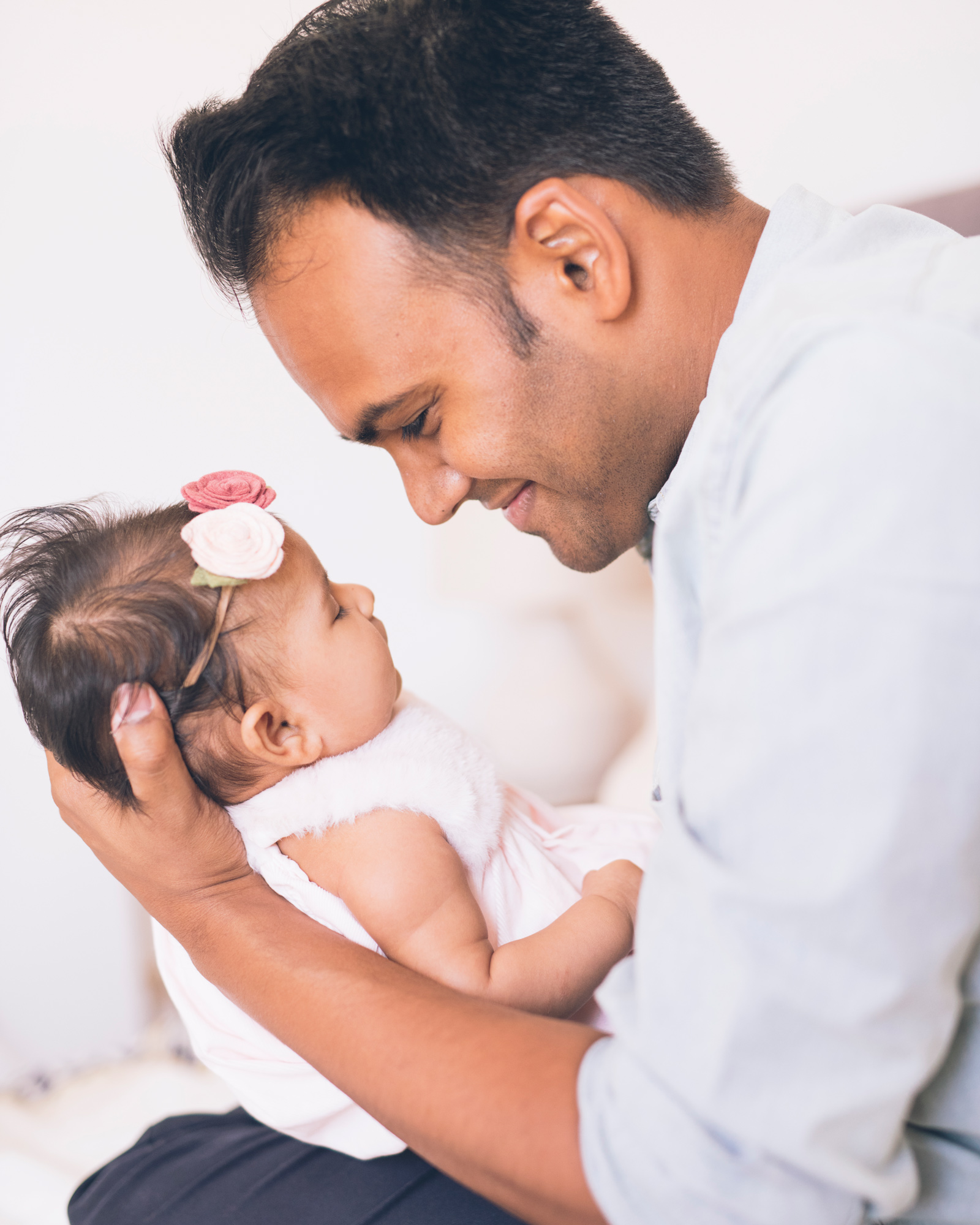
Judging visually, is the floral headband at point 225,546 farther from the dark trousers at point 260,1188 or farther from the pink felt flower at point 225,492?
the dark trousers at point 260,1188

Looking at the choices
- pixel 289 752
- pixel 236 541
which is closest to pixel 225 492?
pixel 236 541

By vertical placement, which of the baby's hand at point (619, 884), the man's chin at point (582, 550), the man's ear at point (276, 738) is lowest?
the baby's hand at point (619, 884)

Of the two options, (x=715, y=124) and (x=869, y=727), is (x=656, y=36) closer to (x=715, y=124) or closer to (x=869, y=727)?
(x=715, y=124)

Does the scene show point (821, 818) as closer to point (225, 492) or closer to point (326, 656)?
point (326, 656)

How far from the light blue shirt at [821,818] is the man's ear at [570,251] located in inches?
12.6

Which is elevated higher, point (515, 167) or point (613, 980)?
point (515, 167)

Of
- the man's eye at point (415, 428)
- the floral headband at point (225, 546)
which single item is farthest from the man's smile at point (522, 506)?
the floral headband at point (225, 546)

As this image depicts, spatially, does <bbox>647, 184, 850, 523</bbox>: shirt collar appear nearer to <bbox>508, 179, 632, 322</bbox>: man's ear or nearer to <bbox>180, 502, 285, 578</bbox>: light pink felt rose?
<bbox>508, 179, 632, 322</bbox>: man's ear

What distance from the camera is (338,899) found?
3.73ft

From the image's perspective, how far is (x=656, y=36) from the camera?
181 centimetres

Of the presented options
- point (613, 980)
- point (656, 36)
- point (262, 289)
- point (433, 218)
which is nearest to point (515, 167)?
point (433, 218)

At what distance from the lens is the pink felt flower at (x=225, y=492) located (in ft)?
3.78

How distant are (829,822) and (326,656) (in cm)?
73

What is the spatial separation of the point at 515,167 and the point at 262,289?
1.04ft
